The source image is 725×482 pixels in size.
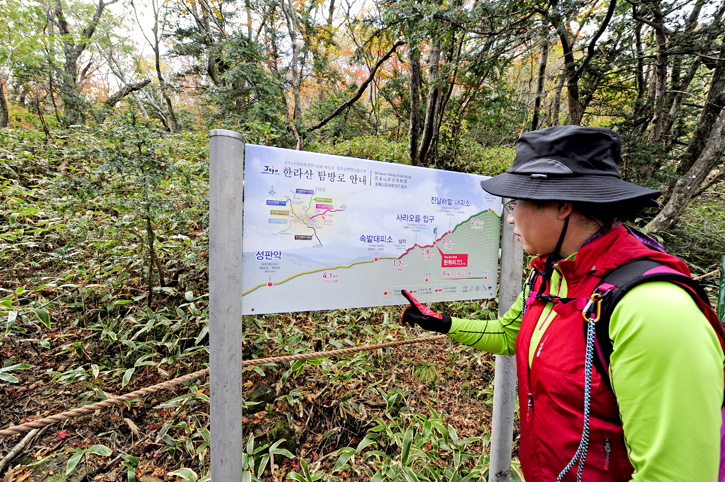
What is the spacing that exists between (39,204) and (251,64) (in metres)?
4.09

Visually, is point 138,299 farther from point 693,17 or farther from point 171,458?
point 693,17

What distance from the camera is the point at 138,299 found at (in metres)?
3.18

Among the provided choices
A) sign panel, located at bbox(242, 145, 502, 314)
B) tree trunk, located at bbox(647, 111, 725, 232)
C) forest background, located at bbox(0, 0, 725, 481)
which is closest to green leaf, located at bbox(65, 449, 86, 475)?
forest background, located at bbox(0, 0, 725, 481)

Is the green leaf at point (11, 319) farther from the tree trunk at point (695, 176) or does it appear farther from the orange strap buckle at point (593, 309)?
the tree trunk at point (695, 176)

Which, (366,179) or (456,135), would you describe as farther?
(456,135)

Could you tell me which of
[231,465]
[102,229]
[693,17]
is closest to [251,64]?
[102,229]

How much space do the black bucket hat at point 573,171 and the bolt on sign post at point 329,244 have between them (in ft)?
2.49

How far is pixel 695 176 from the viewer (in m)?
4.41

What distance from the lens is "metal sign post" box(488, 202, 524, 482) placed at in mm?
2087

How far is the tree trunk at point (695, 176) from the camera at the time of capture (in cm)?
419

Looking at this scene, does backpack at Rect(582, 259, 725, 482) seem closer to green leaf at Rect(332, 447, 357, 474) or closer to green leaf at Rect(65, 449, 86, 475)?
green leaf at Rect(332, 447, 357, 474)

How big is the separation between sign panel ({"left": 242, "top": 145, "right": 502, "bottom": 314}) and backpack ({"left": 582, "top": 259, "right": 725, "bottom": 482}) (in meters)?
1.02

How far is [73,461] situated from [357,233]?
2.42 meters

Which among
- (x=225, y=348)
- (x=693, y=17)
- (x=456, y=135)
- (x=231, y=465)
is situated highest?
(x=693, y=17)
